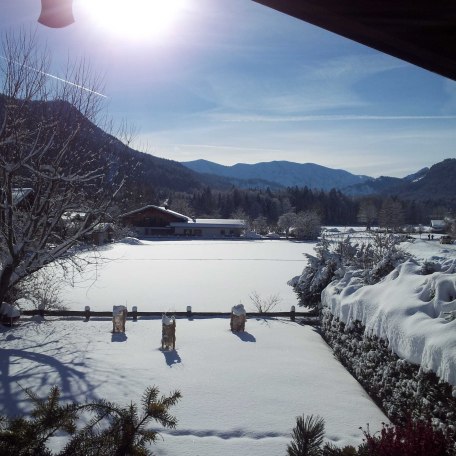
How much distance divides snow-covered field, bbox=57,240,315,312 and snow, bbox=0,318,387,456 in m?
2.66

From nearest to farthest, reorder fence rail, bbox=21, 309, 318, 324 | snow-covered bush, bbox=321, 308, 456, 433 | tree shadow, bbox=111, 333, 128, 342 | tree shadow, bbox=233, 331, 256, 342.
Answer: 1. snow-covered bush, bbox=321, 308, 456, 433
2. tree shadow, bbox=111, 333, 128, 342
3. tree shadow, bbox=233, 331, 256, 342
4. fence rail, bbox=21, 309, 318, 324

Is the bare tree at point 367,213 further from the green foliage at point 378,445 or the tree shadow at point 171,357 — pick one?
the green foliage at point 378,445

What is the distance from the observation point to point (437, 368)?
5602 mm

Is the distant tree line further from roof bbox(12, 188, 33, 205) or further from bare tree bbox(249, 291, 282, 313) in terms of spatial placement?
roof bbox(12, 188, 33, 205)

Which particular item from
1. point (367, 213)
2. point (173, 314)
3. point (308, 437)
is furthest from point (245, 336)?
point (367, 213)

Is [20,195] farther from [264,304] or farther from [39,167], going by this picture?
[264,304]

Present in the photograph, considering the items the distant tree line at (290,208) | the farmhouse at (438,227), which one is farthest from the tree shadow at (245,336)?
the farmhouse at (438,227)

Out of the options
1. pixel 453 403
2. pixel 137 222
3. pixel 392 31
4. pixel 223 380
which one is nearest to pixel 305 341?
pixel 223 380

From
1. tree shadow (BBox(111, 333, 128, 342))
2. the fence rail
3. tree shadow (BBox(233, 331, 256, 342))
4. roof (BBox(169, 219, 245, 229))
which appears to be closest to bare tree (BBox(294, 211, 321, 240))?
roof (BBox(169, 219, 245, 229))

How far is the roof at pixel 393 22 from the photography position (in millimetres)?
1251

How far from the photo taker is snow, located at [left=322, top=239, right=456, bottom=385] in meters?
5.67

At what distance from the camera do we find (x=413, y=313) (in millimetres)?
7047

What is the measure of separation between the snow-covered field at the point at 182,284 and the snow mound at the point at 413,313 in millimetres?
6408

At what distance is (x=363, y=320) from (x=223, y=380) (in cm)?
325
